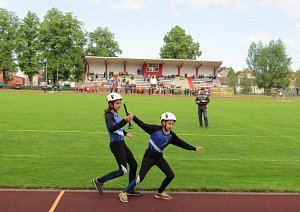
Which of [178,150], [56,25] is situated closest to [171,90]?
[56,25]

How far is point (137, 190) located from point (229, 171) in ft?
8.57

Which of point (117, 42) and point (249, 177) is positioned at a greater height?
point (117, 42)

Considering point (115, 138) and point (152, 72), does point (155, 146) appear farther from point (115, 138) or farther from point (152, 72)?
point (152, 72)

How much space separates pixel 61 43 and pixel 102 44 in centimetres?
1201

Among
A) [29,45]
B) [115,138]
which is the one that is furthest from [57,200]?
[29,45]

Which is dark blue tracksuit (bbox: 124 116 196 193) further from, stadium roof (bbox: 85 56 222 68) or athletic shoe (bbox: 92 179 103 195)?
stadium roof (bbox: 85 56 222 68)

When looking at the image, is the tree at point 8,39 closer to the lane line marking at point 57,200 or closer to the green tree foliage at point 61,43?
the green tree foliage at point 61,43

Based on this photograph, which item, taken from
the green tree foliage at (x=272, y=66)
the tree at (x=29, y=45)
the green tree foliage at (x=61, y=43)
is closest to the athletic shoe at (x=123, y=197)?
the green tree foliage at (x=61, y=43)

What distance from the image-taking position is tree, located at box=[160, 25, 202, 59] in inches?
3162

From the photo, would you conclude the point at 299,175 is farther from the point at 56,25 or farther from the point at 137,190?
the point at 56,25

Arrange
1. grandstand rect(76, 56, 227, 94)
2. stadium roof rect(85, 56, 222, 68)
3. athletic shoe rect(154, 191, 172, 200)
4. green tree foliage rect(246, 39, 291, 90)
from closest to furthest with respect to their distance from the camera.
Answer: athletic shoe rect(154, 191, 172, 200) → grandstand rect(76, 56, 227, 94) → stadium roof rect(85, 56, 222, 68) → green tree foliage rect(246, 39, 291, 90)

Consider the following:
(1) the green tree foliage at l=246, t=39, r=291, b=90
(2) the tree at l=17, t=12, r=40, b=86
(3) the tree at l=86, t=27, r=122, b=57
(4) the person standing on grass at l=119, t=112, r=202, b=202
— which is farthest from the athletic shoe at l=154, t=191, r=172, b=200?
(1) the green tree foliage at l=246, t=39, r=291, b=90

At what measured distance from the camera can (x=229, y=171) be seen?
839 centimetres

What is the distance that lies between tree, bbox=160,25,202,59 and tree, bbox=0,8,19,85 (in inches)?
1266
